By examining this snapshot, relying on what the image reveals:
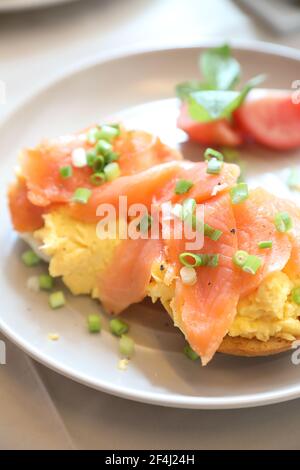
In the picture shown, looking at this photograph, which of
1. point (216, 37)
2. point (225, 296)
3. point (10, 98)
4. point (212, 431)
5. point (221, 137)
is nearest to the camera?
point (225, 296)

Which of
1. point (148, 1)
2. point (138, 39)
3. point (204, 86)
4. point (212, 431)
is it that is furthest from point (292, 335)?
point (148, 1)

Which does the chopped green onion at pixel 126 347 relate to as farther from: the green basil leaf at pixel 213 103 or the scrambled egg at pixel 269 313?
the green basil leaf at pixel 213 103

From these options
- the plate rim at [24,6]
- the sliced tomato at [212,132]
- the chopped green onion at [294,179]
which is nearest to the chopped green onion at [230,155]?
the sliced tomato at [212,132]

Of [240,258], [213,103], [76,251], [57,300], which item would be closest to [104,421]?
[57,300]

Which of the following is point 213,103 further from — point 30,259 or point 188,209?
point 30,259

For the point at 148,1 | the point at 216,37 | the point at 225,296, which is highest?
the point at 148,1

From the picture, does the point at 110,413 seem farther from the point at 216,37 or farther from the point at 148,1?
the point at 148,1
